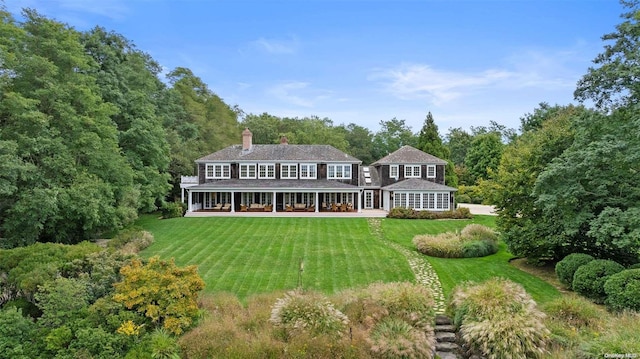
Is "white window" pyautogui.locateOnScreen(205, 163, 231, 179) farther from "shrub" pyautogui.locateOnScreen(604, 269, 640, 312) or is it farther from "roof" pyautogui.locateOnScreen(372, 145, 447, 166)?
"shrub" pyautogui.locateOnScreen(604, 269, 640, 312)

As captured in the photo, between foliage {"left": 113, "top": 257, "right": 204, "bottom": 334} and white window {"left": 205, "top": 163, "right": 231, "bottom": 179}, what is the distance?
26.3 m

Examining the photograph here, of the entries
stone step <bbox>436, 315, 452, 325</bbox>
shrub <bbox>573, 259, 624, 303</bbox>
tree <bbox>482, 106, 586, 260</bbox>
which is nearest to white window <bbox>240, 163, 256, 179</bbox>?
tree <bbox>482, 106, 586, 260</bbox>

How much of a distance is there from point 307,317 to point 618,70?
12625mm

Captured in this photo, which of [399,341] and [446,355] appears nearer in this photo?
Result: [399,341]

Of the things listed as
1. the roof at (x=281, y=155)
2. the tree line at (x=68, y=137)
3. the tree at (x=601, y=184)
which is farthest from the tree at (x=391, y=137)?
the tree at (x=601, y=184)

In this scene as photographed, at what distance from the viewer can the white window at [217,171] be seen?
35750 millimetres

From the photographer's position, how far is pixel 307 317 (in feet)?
29.0

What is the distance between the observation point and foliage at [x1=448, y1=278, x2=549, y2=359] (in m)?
8.32

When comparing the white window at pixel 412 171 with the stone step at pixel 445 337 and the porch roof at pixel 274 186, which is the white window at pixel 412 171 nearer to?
the porch roof at pixel 274 186

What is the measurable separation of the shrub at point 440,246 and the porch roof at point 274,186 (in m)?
13.9

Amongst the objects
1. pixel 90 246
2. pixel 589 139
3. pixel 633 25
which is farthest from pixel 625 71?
pixel 90 246

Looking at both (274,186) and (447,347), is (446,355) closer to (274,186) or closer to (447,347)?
(447,347)

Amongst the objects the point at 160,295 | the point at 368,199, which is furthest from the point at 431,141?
the point at 160,295

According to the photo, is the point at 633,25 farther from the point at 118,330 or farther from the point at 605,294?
the point at 118,330
